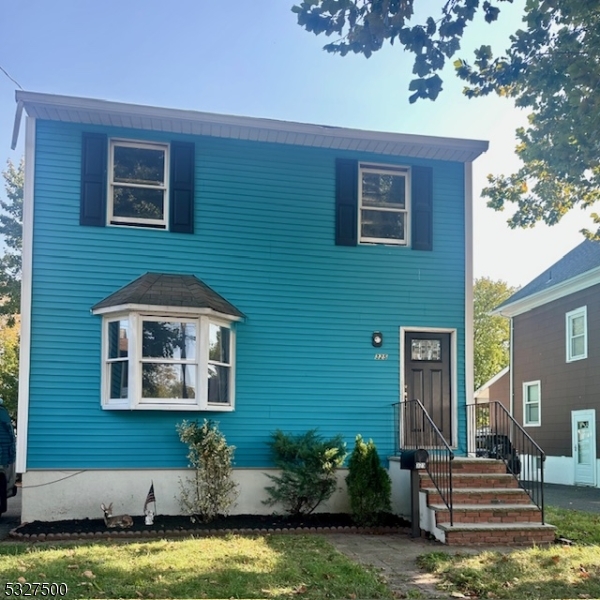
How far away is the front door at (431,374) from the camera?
10469 mm

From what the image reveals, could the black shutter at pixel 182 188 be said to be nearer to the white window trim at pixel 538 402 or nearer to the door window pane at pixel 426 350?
the door window pane at pixel 426 350

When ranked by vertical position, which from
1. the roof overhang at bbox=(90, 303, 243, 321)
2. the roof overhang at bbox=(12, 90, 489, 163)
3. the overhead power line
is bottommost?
the roof overhang at bbox=(90, 303, 243, 321)

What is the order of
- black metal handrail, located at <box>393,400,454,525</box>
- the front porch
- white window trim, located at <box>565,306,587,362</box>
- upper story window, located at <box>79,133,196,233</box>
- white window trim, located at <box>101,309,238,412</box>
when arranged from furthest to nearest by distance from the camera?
white window trim, located at <box>565,306,587,362</box>
black metal handrail, located at <box>393,400,454,525</box>
upper story window, located at <box>79,133,196,233</box>
white window trim, located at <box>101,309,238,412</box>
the front porch

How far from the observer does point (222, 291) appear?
32.2 ft

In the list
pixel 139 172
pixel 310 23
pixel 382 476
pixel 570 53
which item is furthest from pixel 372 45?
pixel 382 476

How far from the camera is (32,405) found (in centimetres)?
895

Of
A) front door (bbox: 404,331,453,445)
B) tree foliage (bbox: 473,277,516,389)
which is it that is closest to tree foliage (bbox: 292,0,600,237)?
front door (bbox: 404,331,453,445)

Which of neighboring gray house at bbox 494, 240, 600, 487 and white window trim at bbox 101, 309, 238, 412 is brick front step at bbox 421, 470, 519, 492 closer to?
white window trim at bbox 101, 309, 238, 412

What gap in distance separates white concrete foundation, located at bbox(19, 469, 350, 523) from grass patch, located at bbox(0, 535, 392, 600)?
1.58 meters

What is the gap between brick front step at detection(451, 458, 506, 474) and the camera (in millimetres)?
9188

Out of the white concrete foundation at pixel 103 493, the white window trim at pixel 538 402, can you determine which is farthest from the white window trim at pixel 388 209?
the white window trim at pixel 538 402

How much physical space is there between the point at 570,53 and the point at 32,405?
8.42 meters

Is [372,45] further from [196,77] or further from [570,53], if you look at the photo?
[196,77]

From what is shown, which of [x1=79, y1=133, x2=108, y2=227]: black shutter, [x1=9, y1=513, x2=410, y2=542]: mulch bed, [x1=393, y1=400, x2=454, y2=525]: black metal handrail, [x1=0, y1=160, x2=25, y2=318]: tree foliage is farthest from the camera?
[x1=0, y1=160, x2=25, y2=318]: tree foliage
